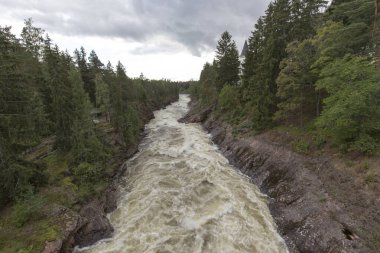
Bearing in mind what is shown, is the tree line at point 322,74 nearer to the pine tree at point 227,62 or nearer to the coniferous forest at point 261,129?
the coniferous forest at point 261,129

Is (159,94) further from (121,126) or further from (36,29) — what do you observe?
(121,126)

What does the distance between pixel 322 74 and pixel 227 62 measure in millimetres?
30439

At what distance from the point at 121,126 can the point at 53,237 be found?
69.4 ft

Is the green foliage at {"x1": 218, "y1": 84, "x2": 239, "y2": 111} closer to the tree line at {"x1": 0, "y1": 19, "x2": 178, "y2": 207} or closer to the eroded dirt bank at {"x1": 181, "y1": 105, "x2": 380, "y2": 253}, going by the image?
the tree line at {"x1": 0, "y1": 19, "x2": 178, "y2": 207}

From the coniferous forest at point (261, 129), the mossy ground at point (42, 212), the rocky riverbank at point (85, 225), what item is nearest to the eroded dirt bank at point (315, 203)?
the coniferous forest at point (261, 129)

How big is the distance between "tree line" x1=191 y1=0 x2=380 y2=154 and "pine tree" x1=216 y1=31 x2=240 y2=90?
8.32 m

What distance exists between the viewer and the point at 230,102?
41625 millimetres

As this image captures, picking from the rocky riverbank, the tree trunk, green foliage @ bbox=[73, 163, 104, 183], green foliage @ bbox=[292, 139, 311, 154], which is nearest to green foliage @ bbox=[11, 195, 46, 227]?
the rocky riverbank

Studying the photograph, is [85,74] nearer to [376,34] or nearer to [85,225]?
[85,225]

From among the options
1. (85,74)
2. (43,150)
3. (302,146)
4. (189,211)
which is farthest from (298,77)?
(85,74)

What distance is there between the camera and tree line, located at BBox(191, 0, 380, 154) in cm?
1614

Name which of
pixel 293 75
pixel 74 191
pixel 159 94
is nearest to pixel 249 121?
pixel 293 75

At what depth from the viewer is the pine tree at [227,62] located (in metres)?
48.0

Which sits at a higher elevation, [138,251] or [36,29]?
[36,29]
